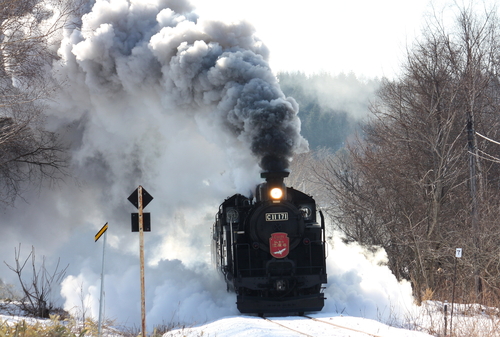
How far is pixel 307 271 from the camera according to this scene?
10492 millimetres

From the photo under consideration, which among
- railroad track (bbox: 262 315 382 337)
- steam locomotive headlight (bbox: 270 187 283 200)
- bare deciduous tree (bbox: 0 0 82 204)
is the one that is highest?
bare deciduous tree (bbox: 0 0 82 204)

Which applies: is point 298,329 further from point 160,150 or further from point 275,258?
point 160,150

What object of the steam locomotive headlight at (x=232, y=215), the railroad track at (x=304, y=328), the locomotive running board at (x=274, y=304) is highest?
the steam locomotive headlight at (x=232, y=215)

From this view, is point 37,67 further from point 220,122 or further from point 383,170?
point 383,170

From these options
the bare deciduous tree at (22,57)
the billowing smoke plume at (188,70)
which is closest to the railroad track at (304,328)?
the billowing smoke plume at (188,70)

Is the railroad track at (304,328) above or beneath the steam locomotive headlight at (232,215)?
beneath

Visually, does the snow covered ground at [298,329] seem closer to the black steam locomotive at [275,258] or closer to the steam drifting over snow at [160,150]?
the black steam locomotive at [275,258]

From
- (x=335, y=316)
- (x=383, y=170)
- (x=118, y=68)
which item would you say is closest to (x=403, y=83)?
(x=383, y=170)

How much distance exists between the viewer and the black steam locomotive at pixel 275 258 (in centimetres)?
1026

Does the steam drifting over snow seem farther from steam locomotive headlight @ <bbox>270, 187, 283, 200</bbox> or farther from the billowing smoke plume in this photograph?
steam locomotive headlight @ <bbox>270, 187, 283, 200</bbox>

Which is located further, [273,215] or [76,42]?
[76,42]

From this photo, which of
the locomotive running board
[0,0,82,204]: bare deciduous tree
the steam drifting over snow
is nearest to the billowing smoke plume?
the steam drifting over snow

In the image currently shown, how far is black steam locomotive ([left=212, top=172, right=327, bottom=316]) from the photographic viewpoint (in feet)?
33.7

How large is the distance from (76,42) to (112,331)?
9117 mm
